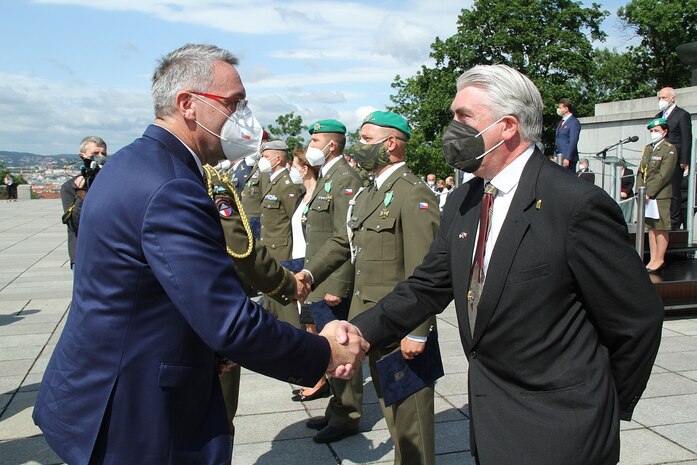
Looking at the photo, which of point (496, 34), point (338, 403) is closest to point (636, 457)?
point (338, 403)

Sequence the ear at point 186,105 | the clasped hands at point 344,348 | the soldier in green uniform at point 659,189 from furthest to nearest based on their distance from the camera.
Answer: the soldier in green uniform at point 659,189
the clasped hands at point 344,348
the ear at point 186,105

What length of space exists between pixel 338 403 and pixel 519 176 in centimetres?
293

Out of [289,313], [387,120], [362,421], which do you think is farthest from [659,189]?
[387,120]

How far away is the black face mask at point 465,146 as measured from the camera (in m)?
2.62

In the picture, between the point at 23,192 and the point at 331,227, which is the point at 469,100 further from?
the point at 23,192

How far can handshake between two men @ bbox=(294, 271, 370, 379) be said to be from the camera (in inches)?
105

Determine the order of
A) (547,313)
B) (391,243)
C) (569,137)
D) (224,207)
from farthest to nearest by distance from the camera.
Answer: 1. (569,137)
2. (391,243)
3. (224,207)
4. (547,313)

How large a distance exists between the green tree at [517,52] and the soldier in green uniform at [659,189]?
32.4 meters

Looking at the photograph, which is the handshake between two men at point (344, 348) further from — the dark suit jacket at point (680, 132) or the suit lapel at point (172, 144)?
the dark suit jacket at point (680, 132)

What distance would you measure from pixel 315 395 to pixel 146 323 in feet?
13.0

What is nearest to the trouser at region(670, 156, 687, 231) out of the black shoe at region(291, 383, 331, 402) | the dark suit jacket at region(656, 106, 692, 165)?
the dark suit jacket at region(656, 106, 692, 165)

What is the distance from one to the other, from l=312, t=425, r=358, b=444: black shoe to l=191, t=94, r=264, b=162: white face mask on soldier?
267 centimetres

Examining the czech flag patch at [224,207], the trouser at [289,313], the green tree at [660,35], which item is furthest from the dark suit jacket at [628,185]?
the green tree at [660,35]

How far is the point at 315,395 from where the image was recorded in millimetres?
5926
